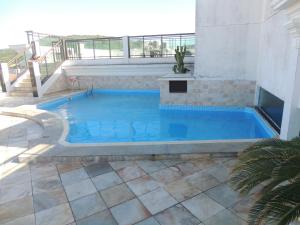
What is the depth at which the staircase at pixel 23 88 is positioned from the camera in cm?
1075

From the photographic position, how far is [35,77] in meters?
10.3

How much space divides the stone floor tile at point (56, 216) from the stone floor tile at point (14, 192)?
0.58 meters

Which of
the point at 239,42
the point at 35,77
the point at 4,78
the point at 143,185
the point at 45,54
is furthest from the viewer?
the point at 45,54

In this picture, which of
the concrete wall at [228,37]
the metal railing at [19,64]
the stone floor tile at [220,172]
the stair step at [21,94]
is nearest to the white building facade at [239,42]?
the concrete wall at [228,37]

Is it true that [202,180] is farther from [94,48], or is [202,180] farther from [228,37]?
[94,48]

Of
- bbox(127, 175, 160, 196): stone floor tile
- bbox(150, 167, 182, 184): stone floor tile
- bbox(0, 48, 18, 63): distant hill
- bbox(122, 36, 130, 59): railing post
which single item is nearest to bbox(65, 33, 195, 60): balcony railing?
bbox(122, 36, 130, 59): railing post

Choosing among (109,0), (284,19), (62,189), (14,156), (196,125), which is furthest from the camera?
(109,0)

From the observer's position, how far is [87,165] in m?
3.95

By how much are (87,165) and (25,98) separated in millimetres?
8092

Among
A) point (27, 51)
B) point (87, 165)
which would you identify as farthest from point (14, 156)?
point (27, 51)

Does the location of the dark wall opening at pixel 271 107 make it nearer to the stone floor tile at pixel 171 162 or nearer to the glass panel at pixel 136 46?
the stone floor tile at pixel 171 162

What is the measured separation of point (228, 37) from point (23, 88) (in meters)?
9.82

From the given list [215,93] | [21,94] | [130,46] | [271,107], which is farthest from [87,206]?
[130,46]

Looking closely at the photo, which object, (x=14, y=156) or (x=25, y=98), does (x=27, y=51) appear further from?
(x=14, y=156)
